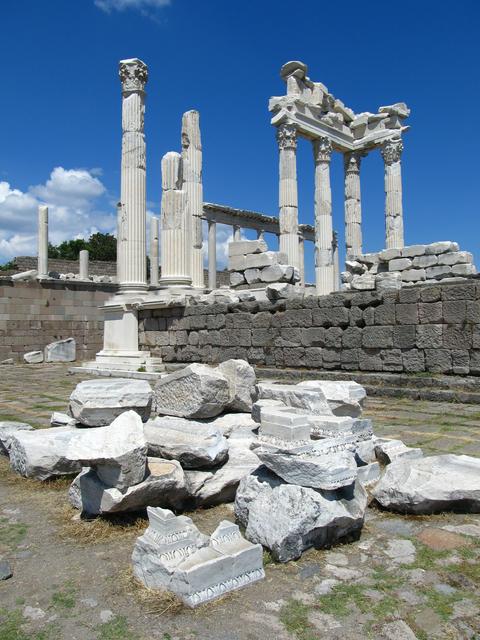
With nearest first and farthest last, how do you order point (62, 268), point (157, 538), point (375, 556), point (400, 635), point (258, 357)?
point (400, 635), point (157, 538), point (375, 556), point (258, 357), point (62, 268)

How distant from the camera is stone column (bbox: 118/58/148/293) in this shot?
14.1 metres

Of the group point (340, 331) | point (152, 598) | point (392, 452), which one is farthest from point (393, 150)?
point (152, 598)

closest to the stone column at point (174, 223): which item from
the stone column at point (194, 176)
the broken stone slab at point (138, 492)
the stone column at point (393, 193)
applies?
the stone column at point (194, 176)

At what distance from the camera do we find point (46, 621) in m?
2.40

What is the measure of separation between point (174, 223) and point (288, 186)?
7.78m

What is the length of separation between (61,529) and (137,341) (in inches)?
426

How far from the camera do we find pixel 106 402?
188 inches

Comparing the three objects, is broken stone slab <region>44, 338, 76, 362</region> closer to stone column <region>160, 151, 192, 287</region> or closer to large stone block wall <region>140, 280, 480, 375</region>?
large stone block wall <region>140, 280, 480, 375</region>

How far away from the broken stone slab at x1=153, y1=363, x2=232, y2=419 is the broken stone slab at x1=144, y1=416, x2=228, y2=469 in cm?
75

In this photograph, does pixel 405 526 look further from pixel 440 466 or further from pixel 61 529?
pixel 61 529

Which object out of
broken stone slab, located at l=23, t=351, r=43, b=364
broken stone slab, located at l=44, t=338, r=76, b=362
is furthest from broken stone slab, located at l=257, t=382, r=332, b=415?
broken stone slab, located at l=44, t=338, r=76, b=362

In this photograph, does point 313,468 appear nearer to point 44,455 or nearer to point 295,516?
point 295,516

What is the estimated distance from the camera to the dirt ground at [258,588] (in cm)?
233

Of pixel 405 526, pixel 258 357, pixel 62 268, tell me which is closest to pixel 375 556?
pixel 405 526
